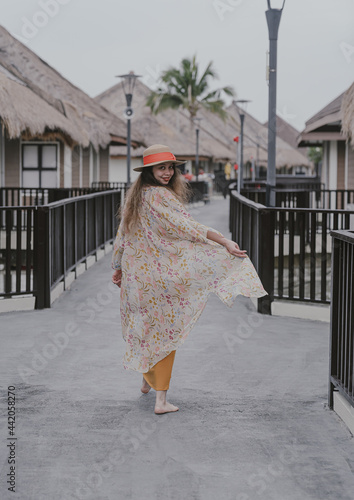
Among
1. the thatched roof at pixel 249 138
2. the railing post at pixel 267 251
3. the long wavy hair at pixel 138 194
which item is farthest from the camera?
the thatched roof at pixel 249 138

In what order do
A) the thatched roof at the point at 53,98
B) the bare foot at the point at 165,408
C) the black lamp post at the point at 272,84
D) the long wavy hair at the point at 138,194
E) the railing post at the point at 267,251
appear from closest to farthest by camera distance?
the bare foot at the point at 165,408
the long wavy hair at the point at 138,194
the railing post at the point at 267,251
the black lamp post at the point at 272,84
the thatched roof at the point at 53,98

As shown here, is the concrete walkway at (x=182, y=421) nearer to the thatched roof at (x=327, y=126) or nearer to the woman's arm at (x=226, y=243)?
the woman's arm at (x=226, y=243)

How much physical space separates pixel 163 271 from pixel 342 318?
1.09m

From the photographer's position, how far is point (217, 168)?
71.9 meters

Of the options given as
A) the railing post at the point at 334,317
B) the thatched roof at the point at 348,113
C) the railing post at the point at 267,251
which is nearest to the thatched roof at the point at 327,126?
the thatched roof at the point at 348,113

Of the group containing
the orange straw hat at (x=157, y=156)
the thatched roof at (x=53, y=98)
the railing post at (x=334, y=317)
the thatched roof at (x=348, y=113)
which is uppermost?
the thatched roof at (x=53, y=98)

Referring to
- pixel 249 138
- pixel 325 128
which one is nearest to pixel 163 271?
pixel 325 128

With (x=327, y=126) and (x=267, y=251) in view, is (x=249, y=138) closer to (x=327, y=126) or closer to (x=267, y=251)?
(x=327, y=126)

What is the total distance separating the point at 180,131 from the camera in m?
56.8

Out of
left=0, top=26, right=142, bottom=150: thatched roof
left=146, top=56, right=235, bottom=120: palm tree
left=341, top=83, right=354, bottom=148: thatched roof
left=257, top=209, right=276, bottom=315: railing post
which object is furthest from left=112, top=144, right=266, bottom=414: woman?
left=146, top=56, right=235, bottom=120: palm tree

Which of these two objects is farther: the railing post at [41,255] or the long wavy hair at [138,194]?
the railing post at [41,255]

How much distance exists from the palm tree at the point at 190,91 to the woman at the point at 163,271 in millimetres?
54560

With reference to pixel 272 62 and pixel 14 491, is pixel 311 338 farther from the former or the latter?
pixel 272 62

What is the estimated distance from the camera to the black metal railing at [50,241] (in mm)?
8492
